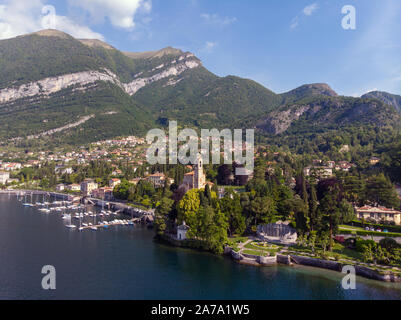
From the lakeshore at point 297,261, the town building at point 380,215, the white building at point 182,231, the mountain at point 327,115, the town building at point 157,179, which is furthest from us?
the mountain at point 327,115

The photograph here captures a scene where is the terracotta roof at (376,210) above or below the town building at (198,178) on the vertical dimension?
below

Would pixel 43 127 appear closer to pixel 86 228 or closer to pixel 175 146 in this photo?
pixel 175 146

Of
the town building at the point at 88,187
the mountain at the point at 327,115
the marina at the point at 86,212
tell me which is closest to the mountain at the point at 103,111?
the mountain at the point at 327,115

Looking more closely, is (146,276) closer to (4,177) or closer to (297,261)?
(297,261)

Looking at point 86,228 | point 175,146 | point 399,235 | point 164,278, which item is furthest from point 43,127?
point 399,235

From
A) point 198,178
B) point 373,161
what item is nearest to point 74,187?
point 198,178

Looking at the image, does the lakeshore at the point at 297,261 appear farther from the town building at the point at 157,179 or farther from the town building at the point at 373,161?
the town building at the point at 373,161
